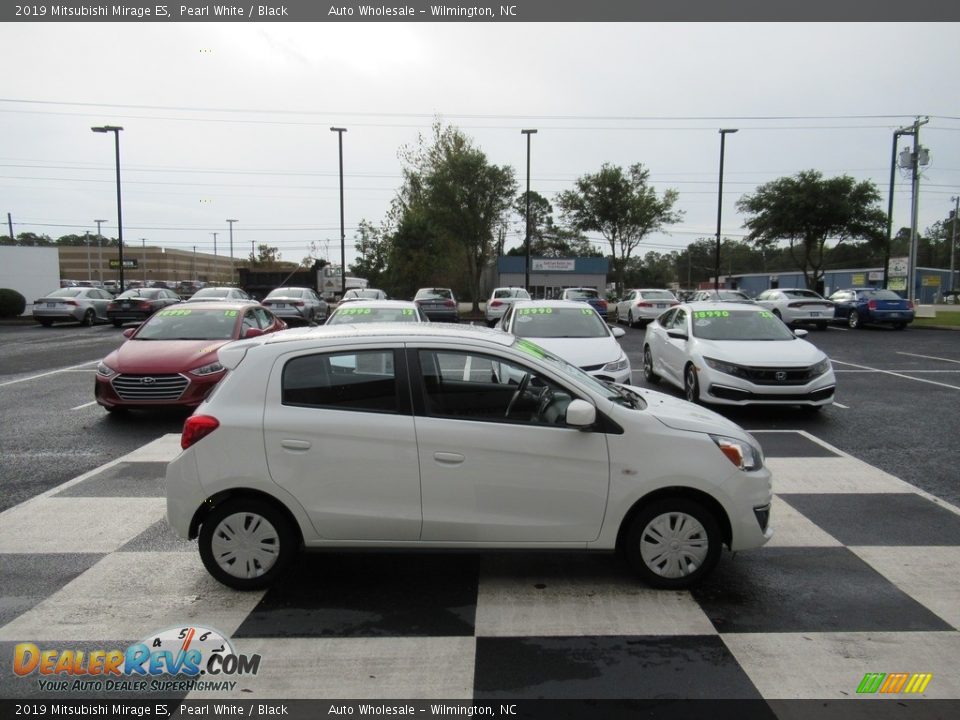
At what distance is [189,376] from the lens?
885cm

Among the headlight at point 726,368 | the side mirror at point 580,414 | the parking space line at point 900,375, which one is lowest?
the parking space line at point 900,375

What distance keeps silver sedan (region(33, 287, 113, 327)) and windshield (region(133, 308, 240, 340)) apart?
19.3 m

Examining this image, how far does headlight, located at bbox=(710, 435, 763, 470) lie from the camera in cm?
418

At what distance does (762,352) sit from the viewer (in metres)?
9.28

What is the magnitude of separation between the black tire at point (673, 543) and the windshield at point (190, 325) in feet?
25.4

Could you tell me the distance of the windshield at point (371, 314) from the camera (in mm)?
11376

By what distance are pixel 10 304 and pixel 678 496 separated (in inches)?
1281

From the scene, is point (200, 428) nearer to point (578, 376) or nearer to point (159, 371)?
point (578, 376)

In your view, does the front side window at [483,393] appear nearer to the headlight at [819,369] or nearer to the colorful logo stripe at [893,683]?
the colorful logo stripe at [893,683]

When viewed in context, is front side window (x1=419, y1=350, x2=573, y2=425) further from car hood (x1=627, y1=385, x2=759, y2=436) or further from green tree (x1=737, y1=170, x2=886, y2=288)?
green tree (x1=737, y1=170, x2=886, y2=288)

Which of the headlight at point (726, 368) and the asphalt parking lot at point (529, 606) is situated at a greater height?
the headlight at point (726, 368)

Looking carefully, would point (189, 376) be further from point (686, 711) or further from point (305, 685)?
point (686, 711)

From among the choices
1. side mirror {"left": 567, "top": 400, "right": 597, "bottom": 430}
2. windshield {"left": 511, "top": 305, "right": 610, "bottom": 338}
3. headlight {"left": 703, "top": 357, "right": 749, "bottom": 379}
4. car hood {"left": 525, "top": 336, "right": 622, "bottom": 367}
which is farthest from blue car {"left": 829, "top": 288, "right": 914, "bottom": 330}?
side mirror {"left": 567, "top": 400, "right": 597, "bottom": 430}

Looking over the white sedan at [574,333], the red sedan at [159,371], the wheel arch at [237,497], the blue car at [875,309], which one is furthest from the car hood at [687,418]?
the blue car at [875,309]
